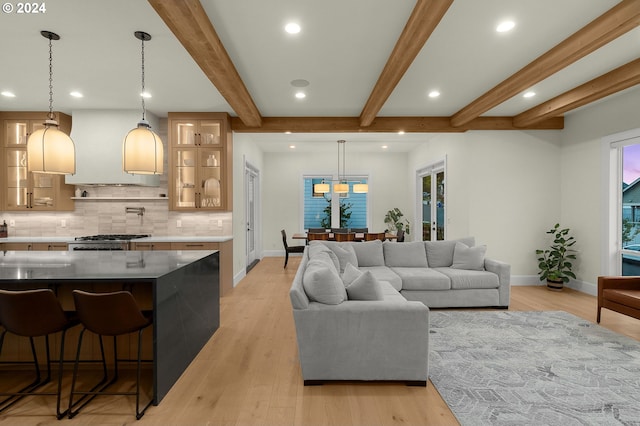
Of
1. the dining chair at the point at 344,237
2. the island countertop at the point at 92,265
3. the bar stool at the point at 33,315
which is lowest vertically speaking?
the bar stool at the point at 33,315

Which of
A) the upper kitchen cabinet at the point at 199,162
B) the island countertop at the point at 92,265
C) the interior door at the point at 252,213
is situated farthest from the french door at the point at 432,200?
the island countertop at the point at 92,265

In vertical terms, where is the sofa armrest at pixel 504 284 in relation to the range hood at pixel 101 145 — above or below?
below

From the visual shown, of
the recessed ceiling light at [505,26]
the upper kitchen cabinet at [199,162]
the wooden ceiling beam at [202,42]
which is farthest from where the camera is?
the upper kitchen cabinet at [199,162]

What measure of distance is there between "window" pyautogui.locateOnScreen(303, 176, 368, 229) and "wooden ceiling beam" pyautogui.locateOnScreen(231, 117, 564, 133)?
3.60 m

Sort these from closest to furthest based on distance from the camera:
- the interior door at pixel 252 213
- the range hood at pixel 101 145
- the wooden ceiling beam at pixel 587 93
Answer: the wooden ceiling beam at pixel 587 93 → the range hood at pixel 101 145 → the interior door at pixel 252 213

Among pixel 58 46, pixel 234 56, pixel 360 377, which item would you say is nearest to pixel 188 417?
pixel 360 377

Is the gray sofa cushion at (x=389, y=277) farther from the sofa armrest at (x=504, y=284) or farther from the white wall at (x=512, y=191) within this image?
the white wall at (x=512, y=191)

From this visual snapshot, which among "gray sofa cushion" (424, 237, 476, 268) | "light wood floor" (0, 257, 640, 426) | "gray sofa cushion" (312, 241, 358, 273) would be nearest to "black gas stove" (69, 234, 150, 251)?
"light wood floor" (0, 257, 640, 426)

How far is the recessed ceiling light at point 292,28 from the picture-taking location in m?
2.80

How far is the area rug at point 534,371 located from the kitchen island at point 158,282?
2.04 metres

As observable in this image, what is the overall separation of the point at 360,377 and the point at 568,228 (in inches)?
198

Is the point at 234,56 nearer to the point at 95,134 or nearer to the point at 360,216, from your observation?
the point at 95,134

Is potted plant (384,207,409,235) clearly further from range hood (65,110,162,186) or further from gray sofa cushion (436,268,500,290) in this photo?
range hood (65,110,162,186)

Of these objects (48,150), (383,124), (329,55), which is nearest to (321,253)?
(329,55)
